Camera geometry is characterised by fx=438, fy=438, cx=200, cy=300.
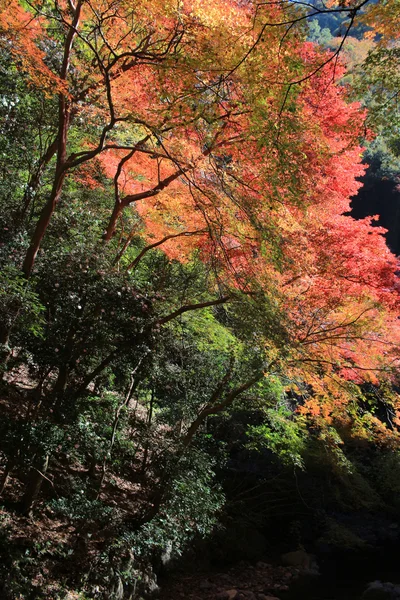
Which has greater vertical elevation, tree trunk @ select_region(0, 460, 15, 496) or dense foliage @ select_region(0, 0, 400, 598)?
dense foliage @ select_region(0, 0, 400, 598)

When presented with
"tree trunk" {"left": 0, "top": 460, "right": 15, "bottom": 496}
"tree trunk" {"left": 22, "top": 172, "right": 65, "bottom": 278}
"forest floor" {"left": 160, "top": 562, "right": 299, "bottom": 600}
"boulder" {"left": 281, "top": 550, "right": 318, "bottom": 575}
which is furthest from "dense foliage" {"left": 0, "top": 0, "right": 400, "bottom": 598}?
"boulder" {"left": 281, "top": 550, "right": 318, "bottom": 575}

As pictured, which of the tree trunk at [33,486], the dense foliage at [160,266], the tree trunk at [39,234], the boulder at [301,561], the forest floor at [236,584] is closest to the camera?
the dense foliage at [160,266]

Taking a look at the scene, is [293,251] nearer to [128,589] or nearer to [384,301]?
[384,301]

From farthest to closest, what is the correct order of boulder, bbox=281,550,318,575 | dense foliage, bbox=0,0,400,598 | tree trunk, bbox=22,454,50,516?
boulder, bbox=281,550,318,575, tree trunk, bbox=22,454,50,516, dense foliage, bbox=0,0,400,598

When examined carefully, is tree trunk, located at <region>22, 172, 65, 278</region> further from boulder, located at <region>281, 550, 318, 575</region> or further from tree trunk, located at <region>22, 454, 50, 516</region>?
boulder, located at <region>281, 550, 318, 575</region>

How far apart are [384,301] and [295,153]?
13.4 feet

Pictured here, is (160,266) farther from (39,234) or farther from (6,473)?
(6,473)

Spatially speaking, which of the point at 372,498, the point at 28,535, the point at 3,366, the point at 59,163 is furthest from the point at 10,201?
the point at 372,498

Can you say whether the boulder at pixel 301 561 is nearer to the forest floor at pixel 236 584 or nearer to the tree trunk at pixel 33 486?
the forest floor at pixel 236 584

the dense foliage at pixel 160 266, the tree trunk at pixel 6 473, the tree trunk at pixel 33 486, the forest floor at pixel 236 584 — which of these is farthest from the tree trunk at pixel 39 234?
the forest floor at pixel 236 584

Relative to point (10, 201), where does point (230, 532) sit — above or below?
below

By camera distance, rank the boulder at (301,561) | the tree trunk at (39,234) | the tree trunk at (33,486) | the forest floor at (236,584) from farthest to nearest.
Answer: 1. the boulder at (301,561)
2. the forest floor at (236,584)
3. the tree trunk at (33,486)
4. the tree trunk at (39,234)

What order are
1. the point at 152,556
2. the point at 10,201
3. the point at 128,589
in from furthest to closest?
the point at 152,556 < the point at 10,201 < the point at 128,589

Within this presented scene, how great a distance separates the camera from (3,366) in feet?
16.2
